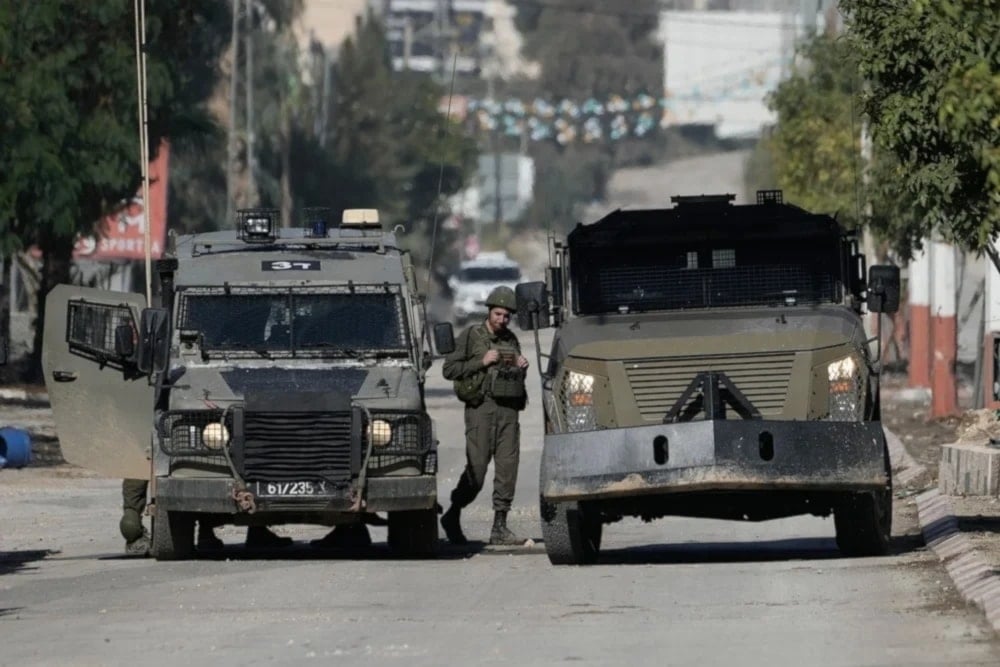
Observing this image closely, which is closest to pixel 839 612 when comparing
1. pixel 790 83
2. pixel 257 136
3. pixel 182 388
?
pixel 182 388

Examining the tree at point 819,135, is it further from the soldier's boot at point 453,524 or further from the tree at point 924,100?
the tree at point 924,100

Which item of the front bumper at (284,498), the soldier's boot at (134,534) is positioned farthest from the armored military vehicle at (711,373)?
the soldier's boot at (134,534)

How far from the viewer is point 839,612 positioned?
12844mm

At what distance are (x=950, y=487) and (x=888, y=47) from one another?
24.1 feet

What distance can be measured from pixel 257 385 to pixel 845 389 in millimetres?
4048

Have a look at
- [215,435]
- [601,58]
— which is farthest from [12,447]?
[601,58]

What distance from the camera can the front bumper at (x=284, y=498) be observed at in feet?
52.7

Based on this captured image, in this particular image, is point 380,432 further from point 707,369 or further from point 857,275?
point 857,275

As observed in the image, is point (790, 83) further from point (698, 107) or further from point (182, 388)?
point (698, 107)

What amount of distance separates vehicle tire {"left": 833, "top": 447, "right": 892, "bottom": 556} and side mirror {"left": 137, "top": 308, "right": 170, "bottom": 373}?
481 cm

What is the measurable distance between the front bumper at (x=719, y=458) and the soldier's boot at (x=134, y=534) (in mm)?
3648

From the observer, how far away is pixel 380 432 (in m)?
16.2

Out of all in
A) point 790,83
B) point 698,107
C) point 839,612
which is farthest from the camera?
point 698,107

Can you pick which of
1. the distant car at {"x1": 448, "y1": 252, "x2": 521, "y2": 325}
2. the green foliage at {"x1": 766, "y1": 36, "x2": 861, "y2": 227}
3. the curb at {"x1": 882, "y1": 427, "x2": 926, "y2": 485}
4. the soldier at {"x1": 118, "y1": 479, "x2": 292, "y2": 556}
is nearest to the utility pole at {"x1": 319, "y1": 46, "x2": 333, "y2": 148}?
the distant car at {"x1": 448, "y1": 252, "x2": 521, "y2": 325}
